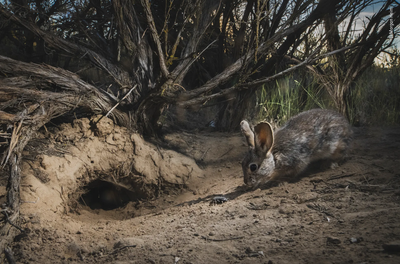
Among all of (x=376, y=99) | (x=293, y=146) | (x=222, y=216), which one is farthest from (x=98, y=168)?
(x=376, y=99)

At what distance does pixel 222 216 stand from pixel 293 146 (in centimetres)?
147

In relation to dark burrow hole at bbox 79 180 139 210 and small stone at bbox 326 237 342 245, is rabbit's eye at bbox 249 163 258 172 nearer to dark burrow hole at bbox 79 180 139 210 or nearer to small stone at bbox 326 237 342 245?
small stone at bbox 326 237 342 245

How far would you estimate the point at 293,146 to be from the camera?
4.22 meters

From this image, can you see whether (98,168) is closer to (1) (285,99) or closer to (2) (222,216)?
(2) (222,216)

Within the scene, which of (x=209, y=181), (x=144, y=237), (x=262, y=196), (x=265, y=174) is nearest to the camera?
(x=144, y=237)

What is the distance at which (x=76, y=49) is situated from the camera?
4621 mm

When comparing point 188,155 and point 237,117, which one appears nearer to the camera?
point 188,155

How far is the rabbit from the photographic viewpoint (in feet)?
13.4

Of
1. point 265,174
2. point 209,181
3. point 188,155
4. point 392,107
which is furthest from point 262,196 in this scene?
point 392,107

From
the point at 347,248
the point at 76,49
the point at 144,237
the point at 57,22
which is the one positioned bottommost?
the point at 144,237

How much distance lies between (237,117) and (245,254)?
3978 millimetres

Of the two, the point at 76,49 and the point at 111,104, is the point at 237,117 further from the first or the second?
the point at 76,49

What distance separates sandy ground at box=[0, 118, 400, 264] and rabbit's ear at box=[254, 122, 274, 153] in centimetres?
53

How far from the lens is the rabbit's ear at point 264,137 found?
13.0 feet
